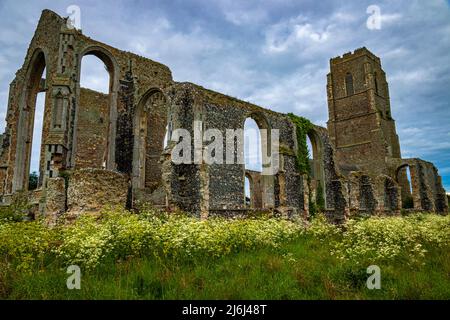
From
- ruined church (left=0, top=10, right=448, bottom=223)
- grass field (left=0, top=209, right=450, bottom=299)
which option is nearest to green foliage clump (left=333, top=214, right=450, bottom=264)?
grass field (left=0, top=209, right=450, bottom=299)

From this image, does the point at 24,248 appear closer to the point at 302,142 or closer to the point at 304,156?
→ the point at 304,156

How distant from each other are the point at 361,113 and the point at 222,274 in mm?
37047

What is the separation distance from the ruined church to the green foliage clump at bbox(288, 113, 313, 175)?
→ 28 centimetres

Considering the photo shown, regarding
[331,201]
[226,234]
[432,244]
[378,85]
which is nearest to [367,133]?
[378,85]

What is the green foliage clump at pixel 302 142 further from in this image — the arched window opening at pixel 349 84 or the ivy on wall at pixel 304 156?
the arched window opening at pixel 349 84

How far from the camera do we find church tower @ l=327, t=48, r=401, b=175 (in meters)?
35.4

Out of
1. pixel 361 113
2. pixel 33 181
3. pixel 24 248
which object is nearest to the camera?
pixel 24 248

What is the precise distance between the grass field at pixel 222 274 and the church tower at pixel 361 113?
29.9m

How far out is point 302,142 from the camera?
17.9 m

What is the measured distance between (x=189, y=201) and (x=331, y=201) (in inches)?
393

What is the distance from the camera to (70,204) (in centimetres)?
917

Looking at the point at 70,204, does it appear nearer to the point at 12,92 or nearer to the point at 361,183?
the point at 12,92

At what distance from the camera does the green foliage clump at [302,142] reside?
17.2 metres

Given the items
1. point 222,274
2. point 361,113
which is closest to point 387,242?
point 222,274
